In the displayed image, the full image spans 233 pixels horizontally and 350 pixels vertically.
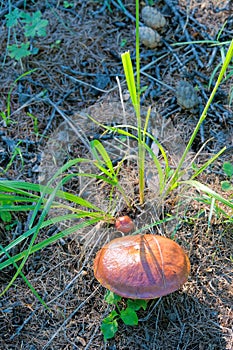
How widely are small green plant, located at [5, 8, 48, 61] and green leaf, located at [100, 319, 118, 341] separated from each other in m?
1.71

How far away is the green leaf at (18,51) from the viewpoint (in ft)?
8.93

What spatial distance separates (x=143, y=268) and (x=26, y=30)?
1904mm

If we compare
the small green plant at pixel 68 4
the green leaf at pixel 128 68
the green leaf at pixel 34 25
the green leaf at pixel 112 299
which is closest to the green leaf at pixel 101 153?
the green leaf at pixel 128 68

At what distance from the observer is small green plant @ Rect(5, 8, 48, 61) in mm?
2742

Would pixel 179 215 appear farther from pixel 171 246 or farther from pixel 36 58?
pixel 36 58

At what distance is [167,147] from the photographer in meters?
2.43

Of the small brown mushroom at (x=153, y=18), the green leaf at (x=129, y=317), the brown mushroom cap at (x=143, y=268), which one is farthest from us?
the small brown mushroom at (x=153, y=18)

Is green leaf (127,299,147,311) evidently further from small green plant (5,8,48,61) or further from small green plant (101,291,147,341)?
small green plant (5,8,48,61)

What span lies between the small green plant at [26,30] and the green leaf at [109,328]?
67.4 inches

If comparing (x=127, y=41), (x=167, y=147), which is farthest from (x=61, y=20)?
(x=167, y=147)

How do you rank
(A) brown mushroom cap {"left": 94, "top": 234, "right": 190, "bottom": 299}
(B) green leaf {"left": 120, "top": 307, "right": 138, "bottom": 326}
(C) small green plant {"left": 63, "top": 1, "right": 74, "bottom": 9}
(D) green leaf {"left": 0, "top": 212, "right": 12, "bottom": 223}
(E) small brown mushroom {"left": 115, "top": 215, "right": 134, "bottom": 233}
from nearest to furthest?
(A) brown mushroom cap {"left": 94, "top": 234, "right": 190, "bottom": 299}
(B) green leaf {"left": 120, "top": 307, "right": 138, "bottom": 326}
(E) small brown mushroom {"left": 115, "top": 215, "right": 134, "bottom": 233}
(D) green leaf {"left": 0, "top": 212, "right": 12, "bottom": 223}
(C) small green plant {"left": 63, "top": 1, "right": 74, "bottom": 9}

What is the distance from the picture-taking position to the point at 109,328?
1862 mm

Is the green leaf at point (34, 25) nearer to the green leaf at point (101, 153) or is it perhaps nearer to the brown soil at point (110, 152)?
the brown soil at point (110, 152)

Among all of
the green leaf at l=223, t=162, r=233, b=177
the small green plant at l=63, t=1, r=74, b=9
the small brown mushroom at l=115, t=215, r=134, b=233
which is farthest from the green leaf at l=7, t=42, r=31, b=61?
the green leaf at l=223, t=162, r=233, b=177
